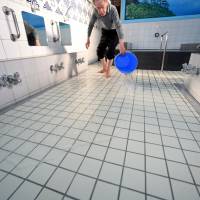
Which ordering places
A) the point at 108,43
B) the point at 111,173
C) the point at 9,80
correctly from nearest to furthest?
the point at 111,173 < the point at 9,80 < the point at 108,43

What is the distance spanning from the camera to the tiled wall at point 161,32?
4.28 metres

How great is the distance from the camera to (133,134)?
1113 mm

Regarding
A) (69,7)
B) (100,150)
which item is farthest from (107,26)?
(100,150)

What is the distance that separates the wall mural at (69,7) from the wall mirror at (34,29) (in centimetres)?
19

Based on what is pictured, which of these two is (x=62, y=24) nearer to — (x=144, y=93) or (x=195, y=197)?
(x=144, y=93)

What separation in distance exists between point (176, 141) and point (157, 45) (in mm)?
4564

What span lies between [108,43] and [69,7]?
3.94 feet

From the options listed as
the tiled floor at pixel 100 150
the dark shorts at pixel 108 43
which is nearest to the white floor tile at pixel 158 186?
the tiled floor at pixel 100 150

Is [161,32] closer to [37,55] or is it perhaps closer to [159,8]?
[159,8]

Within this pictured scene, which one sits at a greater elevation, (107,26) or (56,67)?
(107,26)

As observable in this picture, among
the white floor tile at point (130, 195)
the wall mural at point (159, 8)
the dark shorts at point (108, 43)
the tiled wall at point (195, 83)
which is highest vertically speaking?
the wall mural at point (159, 8)

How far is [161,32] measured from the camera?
4566 millimetres

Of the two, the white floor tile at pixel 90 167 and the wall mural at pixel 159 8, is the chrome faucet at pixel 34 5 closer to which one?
the white floor tile at pixel 90 167

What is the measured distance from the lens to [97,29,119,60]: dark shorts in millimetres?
2489
